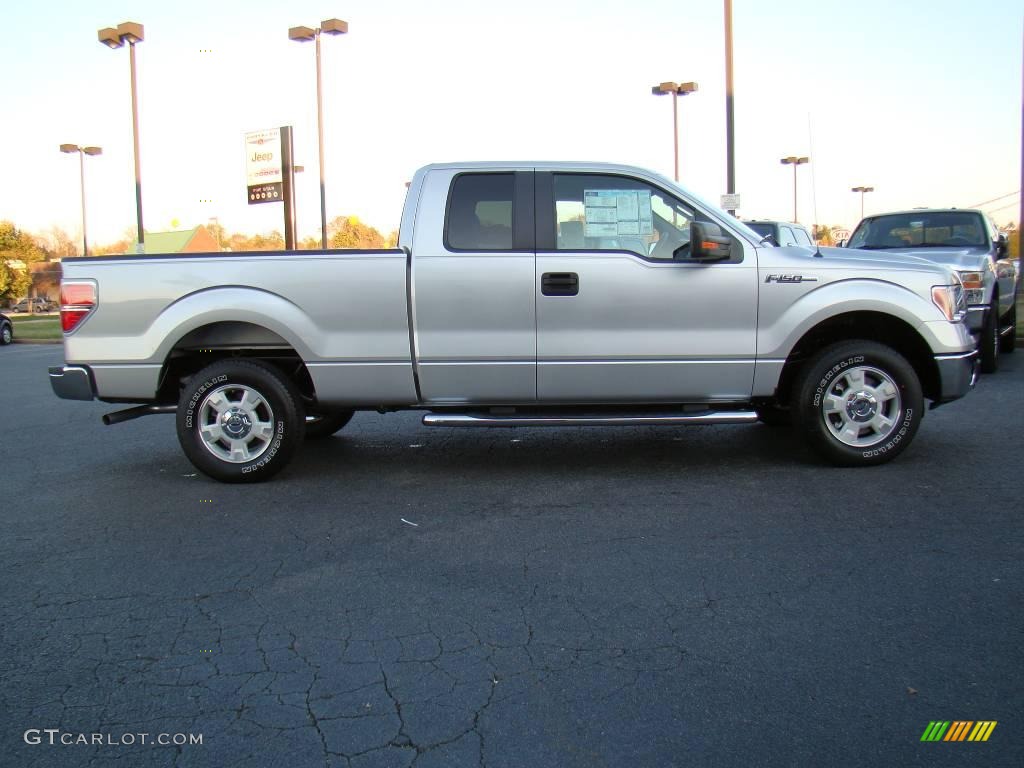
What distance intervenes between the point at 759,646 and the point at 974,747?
845 mm

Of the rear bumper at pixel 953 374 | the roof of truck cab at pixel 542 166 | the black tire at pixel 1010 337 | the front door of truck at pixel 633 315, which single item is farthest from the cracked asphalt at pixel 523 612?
the black tire at pixel 1010 337

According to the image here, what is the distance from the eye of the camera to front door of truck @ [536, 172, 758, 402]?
235 inches

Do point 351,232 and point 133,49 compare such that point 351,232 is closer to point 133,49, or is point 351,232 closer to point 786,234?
point 133,49

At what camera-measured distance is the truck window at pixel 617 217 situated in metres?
6.09

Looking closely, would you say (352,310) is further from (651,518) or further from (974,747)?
(974,747)

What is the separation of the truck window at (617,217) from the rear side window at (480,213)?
35 cm

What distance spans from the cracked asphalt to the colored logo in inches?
1.4

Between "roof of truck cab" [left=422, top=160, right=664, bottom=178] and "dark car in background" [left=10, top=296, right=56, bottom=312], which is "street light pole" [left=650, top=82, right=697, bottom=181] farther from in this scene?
"dark car in background" [left=10, top=296, right=56, bottom=312]

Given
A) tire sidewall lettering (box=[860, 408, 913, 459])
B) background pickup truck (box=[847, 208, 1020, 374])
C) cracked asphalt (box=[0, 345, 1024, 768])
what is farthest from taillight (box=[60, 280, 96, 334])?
background pickup truck (box=[847, 208, 1020, 374])

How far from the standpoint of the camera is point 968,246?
10883 millimetres

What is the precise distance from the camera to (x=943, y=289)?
6.14m

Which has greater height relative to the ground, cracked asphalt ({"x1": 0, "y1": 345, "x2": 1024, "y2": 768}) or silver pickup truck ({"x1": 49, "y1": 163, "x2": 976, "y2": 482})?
silver pickup truck ({"x1": 49, "y1": 163, "x2": 976, "y2": 482})

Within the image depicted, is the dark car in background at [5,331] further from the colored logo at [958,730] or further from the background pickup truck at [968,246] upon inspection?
the colored logo at [958,730]

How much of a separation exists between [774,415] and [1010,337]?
7312 mm
